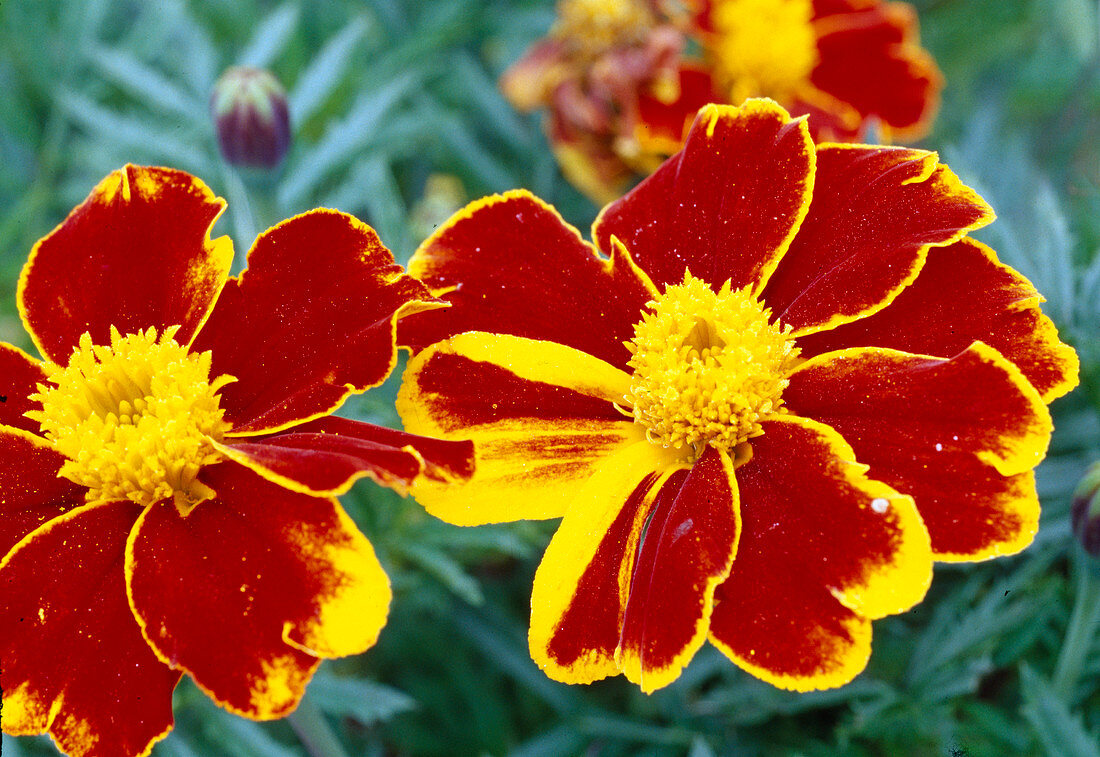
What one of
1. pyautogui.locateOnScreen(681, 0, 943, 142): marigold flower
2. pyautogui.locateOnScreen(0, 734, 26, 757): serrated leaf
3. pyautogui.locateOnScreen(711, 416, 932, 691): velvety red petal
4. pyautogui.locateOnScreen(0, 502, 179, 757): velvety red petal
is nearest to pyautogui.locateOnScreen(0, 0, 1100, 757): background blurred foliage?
pyautogui.locateOnScreen(0, 734, 26, 757): serrated leaf

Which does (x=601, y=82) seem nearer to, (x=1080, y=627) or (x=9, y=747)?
(x=1080, y=627)

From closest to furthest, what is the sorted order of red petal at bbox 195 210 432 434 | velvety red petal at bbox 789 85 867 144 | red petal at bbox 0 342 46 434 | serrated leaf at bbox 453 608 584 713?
red petal at bbox 195 210 432 434 < red petal at bbox 0 342 46 434 < serrated leaf at bbox 453 608 584 713 < velvety red petal at bbox 789 85 867 144

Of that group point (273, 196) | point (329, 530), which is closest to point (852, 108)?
point (273, 196)

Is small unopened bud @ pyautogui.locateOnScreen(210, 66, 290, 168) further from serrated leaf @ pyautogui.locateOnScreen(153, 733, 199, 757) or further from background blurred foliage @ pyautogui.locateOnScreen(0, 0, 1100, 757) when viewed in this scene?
serrated leaf @ pyautogui.locateOnScreen(153, 733, 199, 757)

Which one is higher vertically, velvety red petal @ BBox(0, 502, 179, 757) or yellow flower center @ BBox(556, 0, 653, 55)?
yellow flower center @ BBox(556, 0, 653, 55)

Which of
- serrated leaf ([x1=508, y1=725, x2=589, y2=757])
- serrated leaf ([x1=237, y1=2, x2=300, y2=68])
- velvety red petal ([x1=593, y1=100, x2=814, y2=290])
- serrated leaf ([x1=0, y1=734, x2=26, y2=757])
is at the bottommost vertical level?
serrated leaf ([x1=508, y1=725, x2=589, y2=757])

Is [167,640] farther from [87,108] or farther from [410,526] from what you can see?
[87,108]
